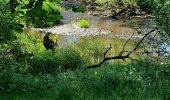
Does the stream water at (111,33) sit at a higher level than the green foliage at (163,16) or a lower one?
lower

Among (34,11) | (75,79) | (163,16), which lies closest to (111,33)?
(163,16)

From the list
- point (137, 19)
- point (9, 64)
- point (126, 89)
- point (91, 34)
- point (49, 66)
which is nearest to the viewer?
point (126, 89)

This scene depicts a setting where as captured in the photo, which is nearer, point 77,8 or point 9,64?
point 77,8

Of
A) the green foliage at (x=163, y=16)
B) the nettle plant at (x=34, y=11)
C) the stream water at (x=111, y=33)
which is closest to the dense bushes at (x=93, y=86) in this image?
the green foliage at (x=163, y=16)

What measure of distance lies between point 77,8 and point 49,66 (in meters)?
9.56

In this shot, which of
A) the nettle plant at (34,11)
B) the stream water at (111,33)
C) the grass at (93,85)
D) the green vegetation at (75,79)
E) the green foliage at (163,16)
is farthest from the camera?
the stream water at (111,33)

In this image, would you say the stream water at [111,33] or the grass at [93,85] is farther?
the stream water at [111,33]

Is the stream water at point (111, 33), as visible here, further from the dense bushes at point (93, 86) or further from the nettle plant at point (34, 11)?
the nettle plant at point (34, 11)

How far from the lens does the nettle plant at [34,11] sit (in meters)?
3.56

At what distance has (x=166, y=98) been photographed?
672 centimetres

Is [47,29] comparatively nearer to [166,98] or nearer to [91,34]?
[91,34]

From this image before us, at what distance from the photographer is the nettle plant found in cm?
356

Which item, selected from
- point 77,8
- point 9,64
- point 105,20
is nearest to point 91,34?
point 105,20

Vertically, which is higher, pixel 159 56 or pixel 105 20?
pixel 159 56
